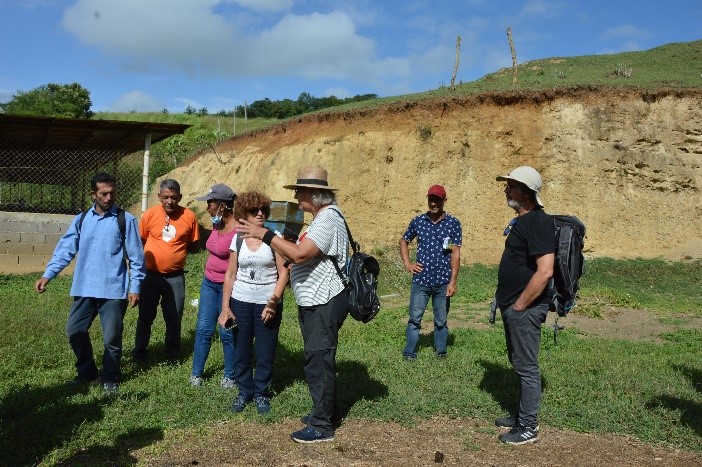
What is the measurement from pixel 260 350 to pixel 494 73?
74.7ft

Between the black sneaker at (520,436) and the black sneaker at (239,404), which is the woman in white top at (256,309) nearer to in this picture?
the black sneaker at (239,404)

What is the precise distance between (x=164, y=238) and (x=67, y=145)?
10.9 m

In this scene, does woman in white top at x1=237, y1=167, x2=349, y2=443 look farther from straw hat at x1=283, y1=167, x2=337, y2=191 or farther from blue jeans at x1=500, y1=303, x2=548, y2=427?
blue jeans at x1=500, y1=303, x2=548, y2=427

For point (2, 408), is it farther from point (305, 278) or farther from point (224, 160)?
point (224, 160)

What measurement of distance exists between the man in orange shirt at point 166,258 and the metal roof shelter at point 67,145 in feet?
22.2

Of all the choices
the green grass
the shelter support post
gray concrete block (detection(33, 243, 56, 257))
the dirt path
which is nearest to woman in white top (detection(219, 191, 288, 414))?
the green grass

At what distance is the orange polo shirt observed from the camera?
6156mm

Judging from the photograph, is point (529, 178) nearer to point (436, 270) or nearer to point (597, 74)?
point (436, 270)

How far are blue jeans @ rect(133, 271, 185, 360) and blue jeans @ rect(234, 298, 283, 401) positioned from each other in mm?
1516

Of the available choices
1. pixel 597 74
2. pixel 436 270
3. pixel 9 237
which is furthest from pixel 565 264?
pixel 597 74

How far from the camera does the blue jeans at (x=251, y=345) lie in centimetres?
490

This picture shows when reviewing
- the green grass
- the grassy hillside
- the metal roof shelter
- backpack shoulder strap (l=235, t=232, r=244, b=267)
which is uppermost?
the grassy hillside

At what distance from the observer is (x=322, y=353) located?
4.39 metres

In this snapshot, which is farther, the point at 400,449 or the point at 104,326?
the point at 104,326
